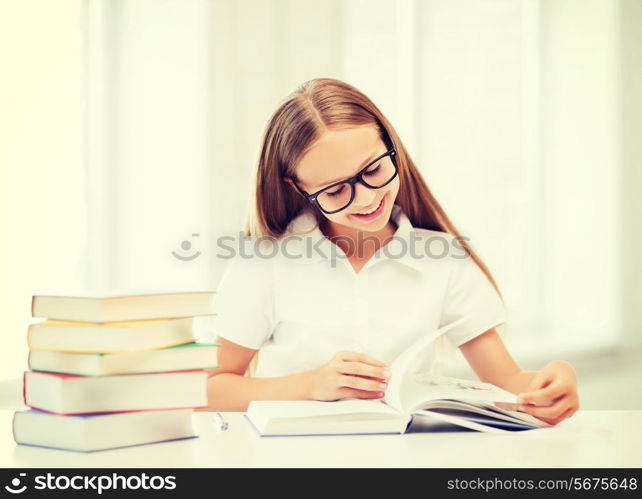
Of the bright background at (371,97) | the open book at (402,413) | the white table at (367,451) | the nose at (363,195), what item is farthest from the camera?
the bright background at (371,97)

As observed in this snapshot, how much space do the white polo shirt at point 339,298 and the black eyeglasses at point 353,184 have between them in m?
0.19

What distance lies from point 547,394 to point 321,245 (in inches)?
25.9

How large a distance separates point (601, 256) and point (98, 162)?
8.72ft

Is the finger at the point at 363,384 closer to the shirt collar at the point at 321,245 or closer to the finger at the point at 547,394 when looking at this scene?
the finger at the point at 547,394

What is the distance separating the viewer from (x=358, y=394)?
50.6 inches

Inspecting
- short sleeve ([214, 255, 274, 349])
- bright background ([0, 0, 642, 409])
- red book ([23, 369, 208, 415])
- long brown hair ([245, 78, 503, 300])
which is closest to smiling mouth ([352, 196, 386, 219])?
long brown hair ([245, 78, 503, 300])

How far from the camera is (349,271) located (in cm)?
169

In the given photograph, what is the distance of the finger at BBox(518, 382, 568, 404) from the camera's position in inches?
46.1

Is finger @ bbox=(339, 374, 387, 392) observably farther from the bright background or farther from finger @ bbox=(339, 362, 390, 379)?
the bright background

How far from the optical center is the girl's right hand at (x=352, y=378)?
126cm

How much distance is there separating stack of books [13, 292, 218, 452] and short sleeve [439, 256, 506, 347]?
777 millimetres

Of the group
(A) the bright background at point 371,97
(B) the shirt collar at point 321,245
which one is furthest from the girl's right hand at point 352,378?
(A) the bright background at point 371,97

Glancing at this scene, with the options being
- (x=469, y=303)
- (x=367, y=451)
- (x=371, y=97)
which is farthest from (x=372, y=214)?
A: (x=371, y=97)
